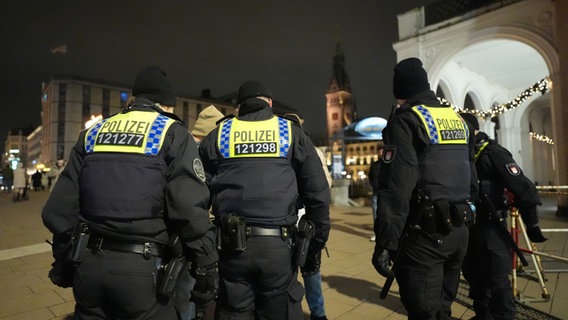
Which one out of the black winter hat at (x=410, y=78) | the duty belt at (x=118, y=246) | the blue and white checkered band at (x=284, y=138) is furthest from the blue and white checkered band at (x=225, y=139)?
the black winter hat at (x=410, y=78)

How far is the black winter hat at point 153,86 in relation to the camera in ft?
7.51

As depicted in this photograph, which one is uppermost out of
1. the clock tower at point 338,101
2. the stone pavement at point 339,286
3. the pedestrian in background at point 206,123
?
the clock tower at point 338,101

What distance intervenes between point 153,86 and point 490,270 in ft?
10.5

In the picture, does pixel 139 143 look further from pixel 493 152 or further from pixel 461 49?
pixel 461 49

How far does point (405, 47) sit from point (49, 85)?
68.2 meters

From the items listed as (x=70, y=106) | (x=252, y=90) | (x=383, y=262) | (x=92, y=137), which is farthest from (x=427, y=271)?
(x=70, y=106)

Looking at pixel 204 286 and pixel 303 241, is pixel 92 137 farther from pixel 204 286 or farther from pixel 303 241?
pixel 303 241

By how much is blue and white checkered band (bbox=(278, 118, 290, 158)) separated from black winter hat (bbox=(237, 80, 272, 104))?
312 mm

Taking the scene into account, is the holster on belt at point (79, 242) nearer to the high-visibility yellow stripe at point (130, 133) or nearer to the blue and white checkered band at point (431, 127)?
the high-visibility yellow stripe at point (130, 133)

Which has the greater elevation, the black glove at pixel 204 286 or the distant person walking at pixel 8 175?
the distant person walking at pixel 8 175

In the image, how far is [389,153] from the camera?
8.29 feet

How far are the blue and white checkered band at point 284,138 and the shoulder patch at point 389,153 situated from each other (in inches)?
29.2

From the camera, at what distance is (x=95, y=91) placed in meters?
61.3

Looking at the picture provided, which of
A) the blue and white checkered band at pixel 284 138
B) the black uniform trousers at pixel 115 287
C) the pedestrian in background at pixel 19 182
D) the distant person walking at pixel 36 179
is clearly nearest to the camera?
the black uniform trousers at pixel 115 287
